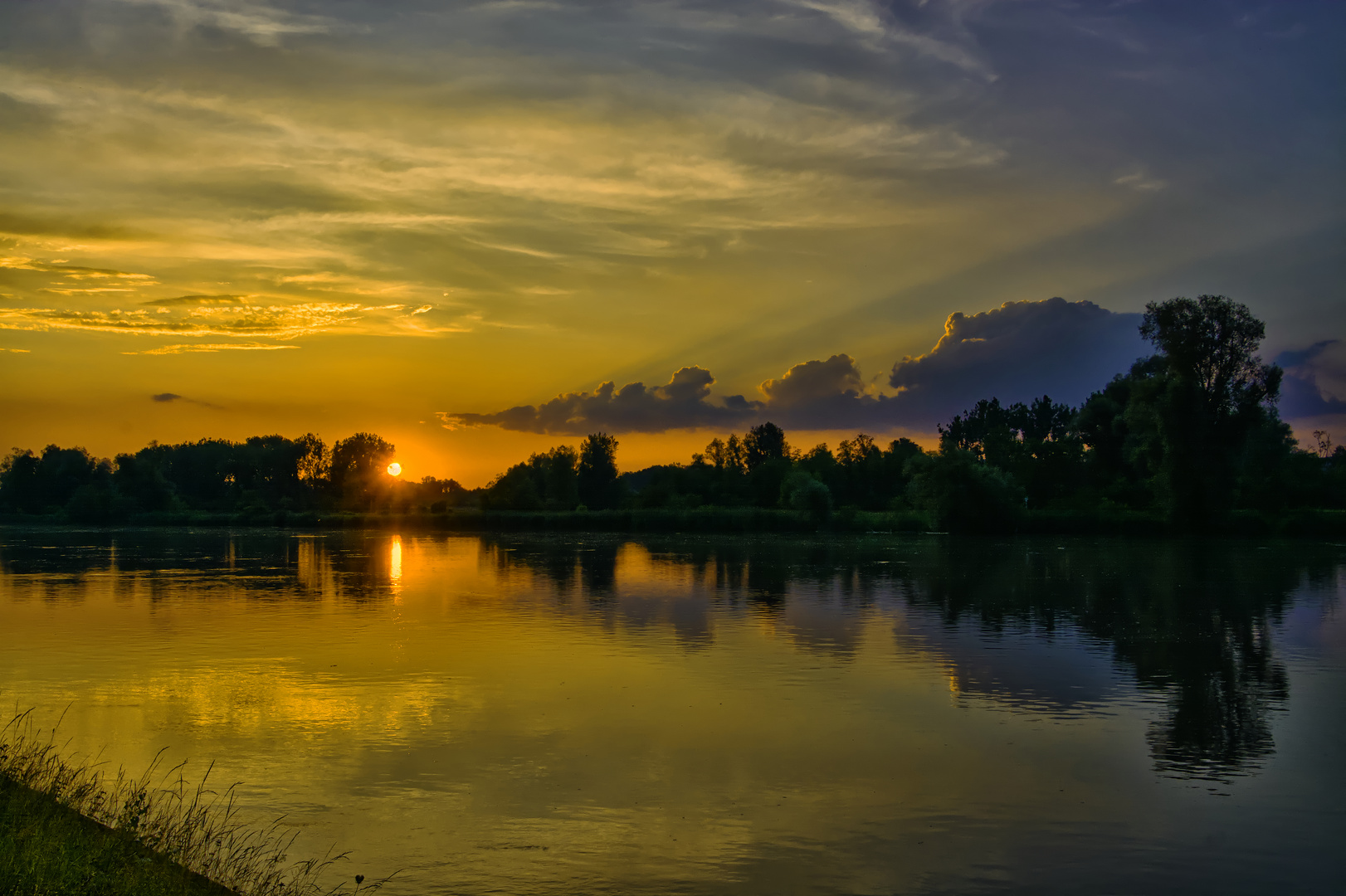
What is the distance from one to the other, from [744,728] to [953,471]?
7186 cm

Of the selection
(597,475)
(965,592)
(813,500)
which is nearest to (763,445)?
(597,475)

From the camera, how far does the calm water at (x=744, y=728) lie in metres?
10.0

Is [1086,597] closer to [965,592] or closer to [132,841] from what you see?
[965,592]

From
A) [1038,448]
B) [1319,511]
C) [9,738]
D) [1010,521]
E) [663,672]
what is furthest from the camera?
[1038,448]

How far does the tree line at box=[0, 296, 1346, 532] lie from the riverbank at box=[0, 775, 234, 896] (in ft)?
252

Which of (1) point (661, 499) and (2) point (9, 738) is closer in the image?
(2) point (9, 738)

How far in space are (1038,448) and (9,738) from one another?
10728 centimetres

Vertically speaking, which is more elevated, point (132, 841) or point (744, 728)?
point (132, 841)

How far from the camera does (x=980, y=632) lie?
25359 millimetres

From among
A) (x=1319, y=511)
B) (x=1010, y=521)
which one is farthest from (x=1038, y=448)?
(x=1319, y=511)

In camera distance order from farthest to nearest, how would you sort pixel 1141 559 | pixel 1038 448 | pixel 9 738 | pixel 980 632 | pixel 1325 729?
pixel 1038 448 < pixel 1141 559 < pixel 980 632 < pixel 1325 729 < pixel 9 738

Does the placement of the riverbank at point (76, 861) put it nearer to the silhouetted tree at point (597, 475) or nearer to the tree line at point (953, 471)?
the tree line at point (953, 471)

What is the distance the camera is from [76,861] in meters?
7.97

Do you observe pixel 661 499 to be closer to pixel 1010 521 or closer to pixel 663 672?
pixel 1010 521
